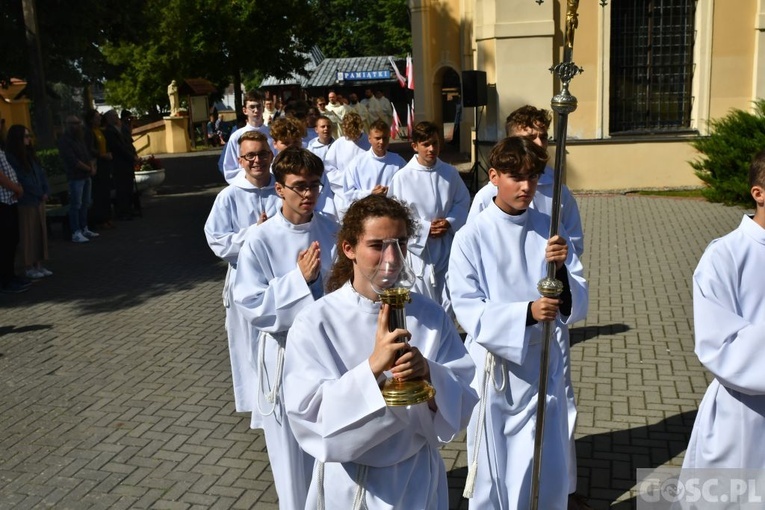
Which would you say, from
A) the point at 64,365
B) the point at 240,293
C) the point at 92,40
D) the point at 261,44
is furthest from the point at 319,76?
the point at 240,293

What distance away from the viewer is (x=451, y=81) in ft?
123

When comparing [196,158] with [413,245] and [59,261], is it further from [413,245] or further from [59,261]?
[413,245]

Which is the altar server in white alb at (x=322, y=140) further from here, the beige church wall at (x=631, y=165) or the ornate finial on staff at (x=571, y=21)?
the ornate finial on staff at (x=571, y=21)

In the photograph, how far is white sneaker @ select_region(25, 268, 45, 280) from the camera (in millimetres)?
11656

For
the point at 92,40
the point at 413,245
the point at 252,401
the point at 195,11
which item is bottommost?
the point at 252,401

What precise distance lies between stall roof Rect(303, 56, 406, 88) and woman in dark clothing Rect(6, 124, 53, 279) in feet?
120

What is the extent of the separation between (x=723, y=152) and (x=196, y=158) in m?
19.3

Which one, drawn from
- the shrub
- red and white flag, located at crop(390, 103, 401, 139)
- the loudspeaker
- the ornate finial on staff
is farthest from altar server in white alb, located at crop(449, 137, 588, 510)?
red and white flag, located at crop(390, 103, 401, 139)

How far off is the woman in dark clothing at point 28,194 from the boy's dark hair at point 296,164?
7458mm

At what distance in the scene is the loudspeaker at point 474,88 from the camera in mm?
16625

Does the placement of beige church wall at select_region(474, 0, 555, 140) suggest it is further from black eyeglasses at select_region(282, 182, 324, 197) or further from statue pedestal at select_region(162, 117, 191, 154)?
statue pedestal at select_region(162, 117, 191, 154)

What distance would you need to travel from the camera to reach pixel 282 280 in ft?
14.4

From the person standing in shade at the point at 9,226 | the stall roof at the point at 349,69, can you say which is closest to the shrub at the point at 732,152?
the person standing in shade at the point at 9,226

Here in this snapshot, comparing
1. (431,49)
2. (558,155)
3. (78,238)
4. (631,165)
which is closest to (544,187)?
(558,155)
